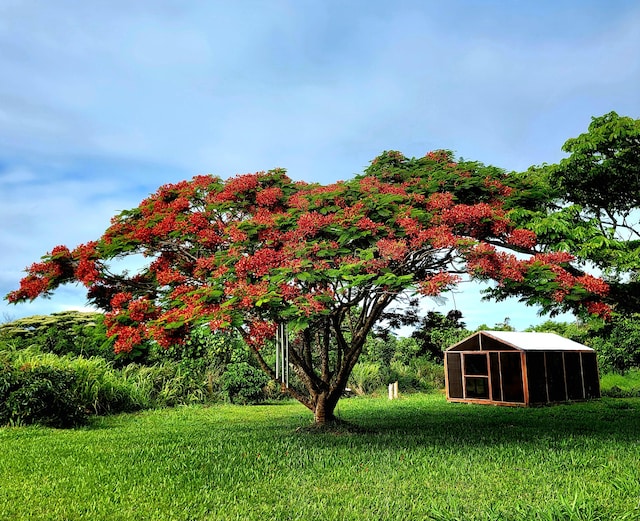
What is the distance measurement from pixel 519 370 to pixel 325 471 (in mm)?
12439

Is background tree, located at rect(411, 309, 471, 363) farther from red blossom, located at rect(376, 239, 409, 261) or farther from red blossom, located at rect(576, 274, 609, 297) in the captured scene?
red blossom, located at rect(376, 239, 409, 261)

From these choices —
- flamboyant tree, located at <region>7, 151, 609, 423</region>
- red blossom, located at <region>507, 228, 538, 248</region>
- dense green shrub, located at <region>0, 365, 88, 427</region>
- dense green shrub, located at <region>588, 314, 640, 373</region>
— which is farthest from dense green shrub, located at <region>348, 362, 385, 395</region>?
red blossom, located at <region>507, 228, 538, 248</region>

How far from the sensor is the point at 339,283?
8234 mm

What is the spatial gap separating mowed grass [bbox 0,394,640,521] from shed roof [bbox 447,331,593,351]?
212 inches

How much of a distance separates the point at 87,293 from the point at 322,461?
5786 millimetres

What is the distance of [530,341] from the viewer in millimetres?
18172

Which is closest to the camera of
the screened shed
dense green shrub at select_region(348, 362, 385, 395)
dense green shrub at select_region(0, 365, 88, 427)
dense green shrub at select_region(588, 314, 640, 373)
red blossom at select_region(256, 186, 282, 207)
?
red blossom at select_region(256, 186, 282, 207)

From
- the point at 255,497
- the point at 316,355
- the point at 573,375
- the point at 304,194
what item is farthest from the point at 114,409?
the point at 573,375

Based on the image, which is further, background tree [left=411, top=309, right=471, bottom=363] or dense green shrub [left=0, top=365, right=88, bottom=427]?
background tree [left=411, top=309, right=471, bottom=363]

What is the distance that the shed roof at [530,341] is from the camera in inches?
679

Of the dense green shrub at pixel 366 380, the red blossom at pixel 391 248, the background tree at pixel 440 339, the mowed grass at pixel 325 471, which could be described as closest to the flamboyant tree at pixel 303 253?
the red blossom at pixel 391 248

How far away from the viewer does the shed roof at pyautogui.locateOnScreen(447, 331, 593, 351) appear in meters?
17.2

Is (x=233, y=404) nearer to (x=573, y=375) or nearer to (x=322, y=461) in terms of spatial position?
(x=322, y=461)

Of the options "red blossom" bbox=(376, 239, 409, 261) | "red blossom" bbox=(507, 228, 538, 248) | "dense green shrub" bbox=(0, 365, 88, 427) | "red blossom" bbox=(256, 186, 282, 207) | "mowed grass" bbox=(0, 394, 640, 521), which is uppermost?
"red blossom" bbox=(256, 186, 282, 207)
